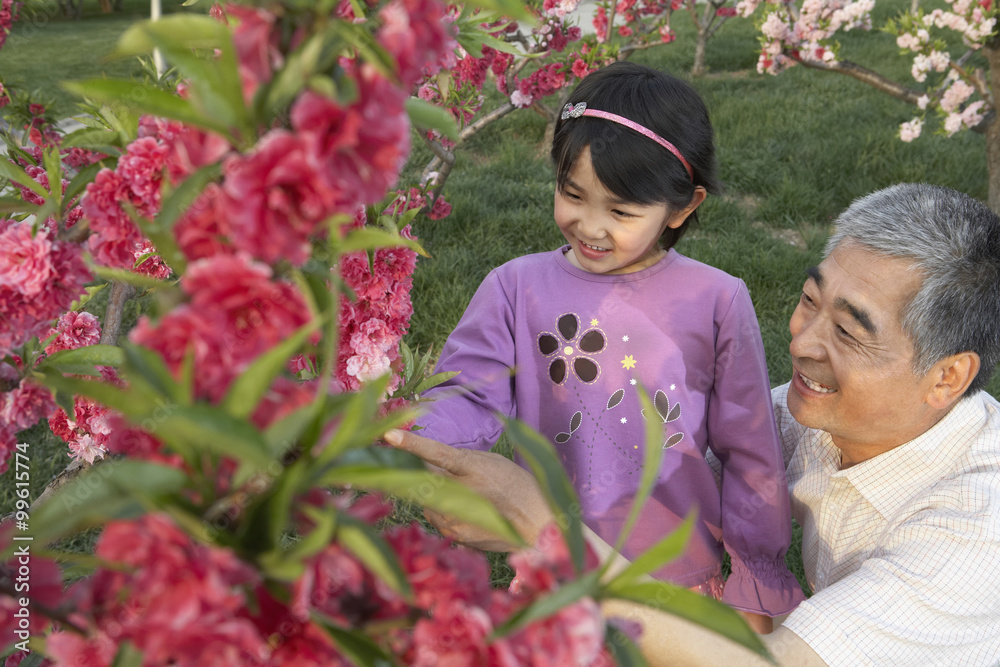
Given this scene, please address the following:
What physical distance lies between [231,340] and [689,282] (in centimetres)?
159

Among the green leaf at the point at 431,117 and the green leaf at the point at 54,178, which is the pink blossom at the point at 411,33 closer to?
the green leaf at the point at 431,117

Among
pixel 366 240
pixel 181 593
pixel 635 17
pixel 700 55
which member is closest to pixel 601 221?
pixel 366 240

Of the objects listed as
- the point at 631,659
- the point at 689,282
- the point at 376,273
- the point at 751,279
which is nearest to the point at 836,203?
the point at 751,279

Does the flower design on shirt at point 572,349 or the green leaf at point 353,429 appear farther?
the flower design on shirt at point 572,349

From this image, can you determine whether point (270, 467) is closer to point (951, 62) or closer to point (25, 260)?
point (25, 260)

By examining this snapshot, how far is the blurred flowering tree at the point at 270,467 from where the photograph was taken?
1.57ft

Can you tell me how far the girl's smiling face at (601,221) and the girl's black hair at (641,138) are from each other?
0.02 m

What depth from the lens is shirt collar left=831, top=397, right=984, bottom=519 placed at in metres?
1.74

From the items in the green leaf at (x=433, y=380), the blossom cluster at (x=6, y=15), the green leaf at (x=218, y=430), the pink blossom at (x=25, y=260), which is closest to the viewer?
the green leaf at (x=218, y=430)

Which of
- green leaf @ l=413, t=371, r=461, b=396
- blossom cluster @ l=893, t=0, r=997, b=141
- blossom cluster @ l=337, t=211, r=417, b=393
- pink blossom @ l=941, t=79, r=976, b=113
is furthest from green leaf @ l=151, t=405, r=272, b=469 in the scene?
pink blossom @ l=941, t=79, r=976, b=113

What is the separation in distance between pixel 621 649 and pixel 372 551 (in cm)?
24

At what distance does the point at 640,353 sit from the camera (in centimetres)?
194

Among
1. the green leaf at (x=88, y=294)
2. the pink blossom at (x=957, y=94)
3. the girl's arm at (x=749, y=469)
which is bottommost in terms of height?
the girl's arm at (x=749, y=469)

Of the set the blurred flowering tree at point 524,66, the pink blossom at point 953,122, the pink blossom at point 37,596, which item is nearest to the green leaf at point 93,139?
the pink blossom at point 37,596
